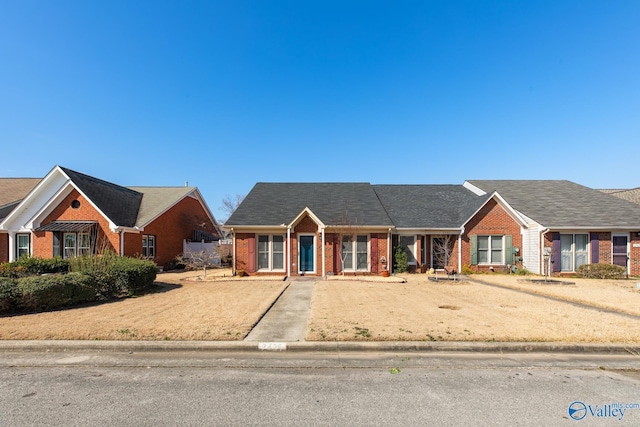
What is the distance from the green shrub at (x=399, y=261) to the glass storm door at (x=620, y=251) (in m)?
12.0

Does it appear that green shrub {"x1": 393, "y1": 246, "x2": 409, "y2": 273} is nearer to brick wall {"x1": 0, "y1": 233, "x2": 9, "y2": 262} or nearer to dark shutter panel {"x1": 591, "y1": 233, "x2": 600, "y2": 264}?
dark shutter panel {"x1": 591, "y1": 233, "x2": 600, "y2": 264}

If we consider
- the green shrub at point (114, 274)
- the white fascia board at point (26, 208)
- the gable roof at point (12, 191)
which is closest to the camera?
the green shrub at point (114, 274)

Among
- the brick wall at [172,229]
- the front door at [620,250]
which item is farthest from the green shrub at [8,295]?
the front door at [620,250]

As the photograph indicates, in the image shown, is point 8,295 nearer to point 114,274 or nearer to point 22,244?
point 114,274

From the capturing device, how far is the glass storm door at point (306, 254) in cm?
1811

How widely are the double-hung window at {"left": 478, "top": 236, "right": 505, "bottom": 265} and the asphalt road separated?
1427 cm

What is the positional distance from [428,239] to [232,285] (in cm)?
1252

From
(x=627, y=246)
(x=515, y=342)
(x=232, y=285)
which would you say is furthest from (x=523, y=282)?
(x=232, y=285)

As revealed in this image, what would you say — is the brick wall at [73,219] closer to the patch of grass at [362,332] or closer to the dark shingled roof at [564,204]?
the patch of grass at [362,332]

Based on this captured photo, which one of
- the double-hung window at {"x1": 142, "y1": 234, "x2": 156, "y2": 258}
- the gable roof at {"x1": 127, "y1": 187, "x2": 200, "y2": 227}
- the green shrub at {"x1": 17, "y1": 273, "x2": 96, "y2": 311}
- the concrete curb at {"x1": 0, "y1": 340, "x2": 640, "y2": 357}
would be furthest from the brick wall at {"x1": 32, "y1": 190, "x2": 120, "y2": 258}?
the concrete curb at {"x1": 0, "y1": 340, "x2": 640, "y2": 357}

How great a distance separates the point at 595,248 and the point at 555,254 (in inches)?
92.4

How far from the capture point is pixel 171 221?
23500 mm

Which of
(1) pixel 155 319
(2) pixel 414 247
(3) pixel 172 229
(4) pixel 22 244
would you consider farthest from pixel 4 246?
(2) pixel 414 247
